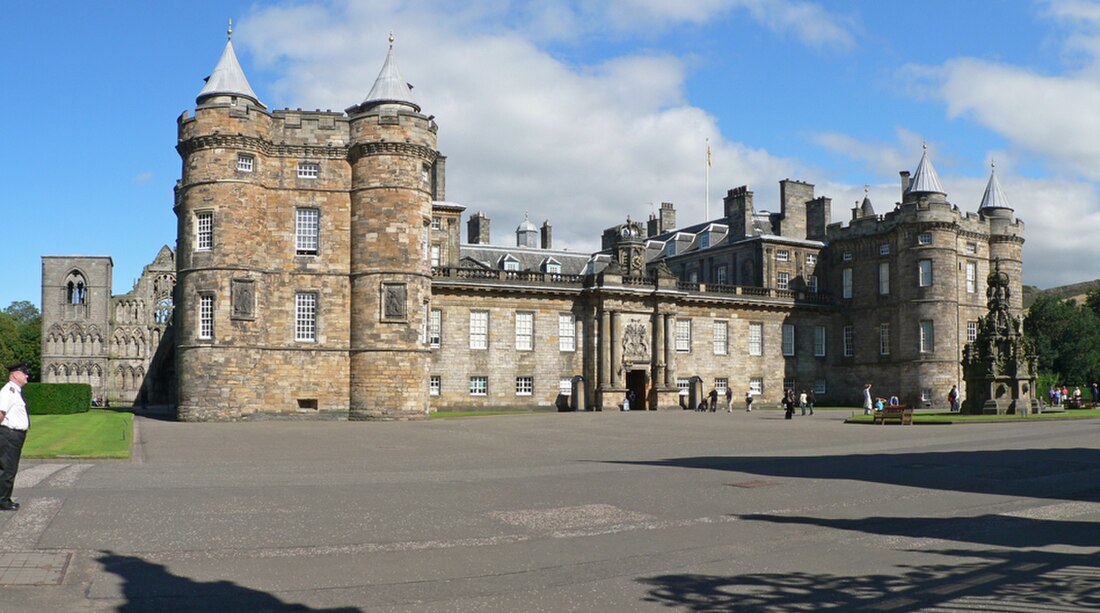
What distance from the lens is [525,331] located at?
52.3 meters

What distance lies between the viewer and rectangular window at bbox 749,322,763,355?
59.7 meters

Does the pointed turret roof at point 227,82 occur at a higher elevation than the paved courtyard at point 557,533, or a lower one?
higher

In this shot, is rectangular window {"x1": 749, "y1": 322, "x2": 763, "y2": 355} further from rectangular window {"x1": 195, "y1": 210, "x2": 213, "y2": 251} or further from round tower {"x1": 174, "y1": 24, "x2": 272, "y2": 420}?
rectangular window {"x1": 195, "y1": 210, "x2": 213, "y2": 251}

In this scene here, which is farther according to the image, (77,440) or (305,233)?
(305,233)

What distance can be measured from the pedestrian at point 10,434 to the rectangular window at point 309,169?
30.5 meters

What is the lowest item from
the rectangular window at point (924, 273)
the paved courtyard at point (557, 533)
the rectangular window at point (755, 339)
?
the paved courtyard at point (557, 533)

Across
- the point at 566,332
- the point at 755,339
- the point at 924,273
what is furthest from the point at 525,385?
the point at 924,273

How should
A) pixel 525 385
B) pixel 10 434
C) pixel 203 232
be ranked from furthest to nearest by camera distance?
Result: pixel 525 385 → pixel 203 232 → pixel 10 434

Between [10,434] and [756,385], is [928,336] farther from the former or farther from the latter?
[10,434]

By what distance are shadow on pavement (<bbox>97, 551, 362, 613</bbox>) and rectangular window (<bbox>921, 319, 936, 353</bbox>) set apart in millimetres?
54088

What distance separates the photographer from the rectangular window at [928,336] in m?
55.9

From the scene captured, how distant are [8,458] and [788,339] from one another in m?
54.5

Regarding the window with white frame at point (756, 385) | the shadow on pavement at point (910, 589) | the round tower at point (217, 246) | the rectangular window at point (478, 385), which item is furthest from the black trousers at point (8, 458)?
the window with white frame at point (756, 385)

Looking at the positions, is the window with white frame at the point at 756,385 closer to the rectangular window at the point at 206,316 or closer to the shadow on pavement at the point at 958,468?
the rectangular window at the point at 206,316
